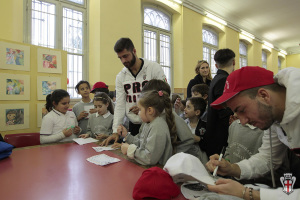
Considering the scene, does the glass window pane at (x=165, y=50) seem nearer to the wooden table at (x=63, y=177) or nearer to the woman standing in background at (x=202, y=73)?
the woman standing in background at (x=202, y=73)

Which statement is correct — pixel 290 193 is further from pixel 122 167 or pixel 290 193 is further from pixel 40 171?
pixel 40 171

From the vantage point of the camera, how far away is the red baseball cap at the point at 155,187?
883 millimetres

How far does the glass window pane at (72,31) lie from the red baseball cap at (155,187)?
4362 millimetres

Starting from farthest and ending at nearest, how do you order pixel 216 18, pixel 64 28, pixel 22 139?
pixel 216 18, pixel 64 28, pixel 22 139

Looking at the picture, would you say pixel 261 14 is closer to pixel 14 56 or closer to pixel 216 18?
pixel 216 18

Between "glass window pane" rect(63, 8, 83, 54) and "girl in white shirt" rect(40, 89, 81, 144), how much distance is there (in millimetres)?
2345

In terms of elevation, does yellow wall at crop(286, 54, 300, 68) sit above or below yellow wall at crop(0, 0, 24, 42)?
above

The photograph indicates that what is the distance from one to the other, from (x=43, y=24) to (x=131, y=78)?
319 centimetres

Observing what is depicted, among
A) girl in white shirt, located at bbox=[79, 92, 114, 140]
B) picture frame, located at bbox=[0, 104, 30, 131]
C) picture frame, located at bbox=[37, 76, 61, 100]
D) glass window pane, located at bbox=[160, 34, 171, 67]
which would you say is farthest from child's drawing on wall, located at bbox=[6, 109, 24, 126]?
glass window pane, located at bbox=[160, 34, 171, 67]

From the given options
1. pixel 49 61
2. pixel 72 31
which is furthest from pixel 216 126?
pixel 72 31

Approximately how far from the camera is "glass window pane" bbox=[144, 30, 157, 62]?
6.19m

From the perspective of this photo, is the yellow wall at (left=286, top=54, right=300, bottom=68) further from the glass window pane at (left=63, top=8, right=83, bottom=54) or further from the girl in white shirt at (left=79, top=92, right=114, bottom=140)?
the girl in white shirt at (left=79, top=92, right=114, bottom=140)

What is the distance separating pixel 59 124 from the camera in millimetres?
2414

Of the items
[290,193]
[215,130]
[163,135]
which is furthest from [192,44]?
[290,193]
